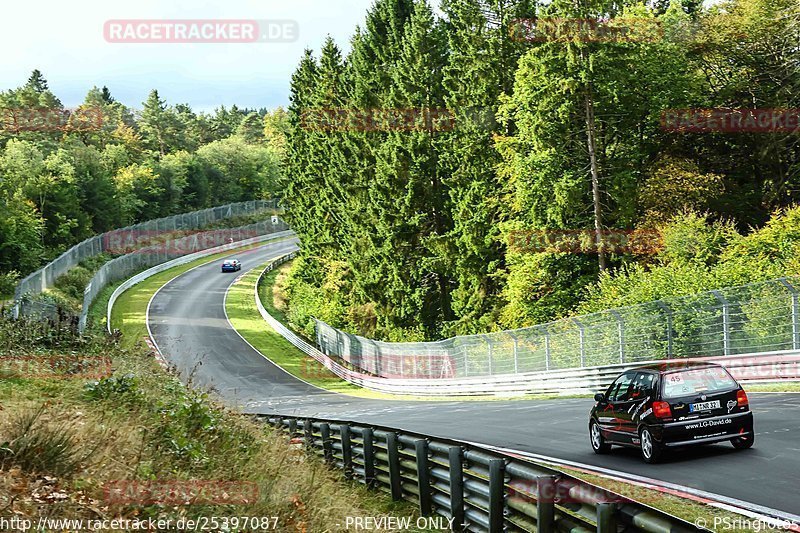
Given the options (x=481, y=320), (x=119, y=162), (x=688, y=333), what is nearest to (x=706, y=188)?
(x=481, y=320)

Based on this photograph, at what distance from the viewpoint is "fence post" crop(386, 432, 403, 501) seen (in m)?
12.5

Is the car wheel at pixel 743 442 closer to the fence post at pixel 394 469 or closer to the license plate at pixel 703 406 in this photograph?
the license plate at pixel 703 406

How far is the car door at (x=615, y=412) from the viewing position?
14.5 m

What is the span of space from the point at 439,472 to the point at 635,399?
4.42 meters

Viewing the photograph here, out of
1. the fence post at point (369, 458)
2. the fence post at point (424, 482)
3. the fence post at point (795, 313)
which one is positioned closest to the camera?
the fence post at point (424, 482)

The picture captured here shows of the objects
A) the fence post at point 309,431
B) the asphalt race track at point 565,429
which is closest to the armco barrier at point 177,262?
the asphalt race track at point 565,429

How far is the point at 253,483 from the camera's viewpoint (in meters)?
9.91

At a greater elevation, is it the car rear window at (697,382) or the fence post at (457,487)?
the car rear window at (697,382)

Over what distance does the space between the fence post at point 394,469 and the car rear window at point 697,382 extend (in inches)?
161

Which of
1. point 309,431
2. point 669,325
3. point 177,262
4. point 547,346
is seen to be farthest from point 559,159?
point 177,262

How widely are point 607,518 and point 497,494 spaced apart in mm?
2706

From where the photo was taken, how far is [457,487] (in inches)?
410

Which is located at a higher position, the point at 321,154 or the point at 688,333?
the point at 321,154

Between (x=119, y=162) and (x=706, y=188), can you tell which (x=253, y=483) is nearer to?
(x=706, y=188)
